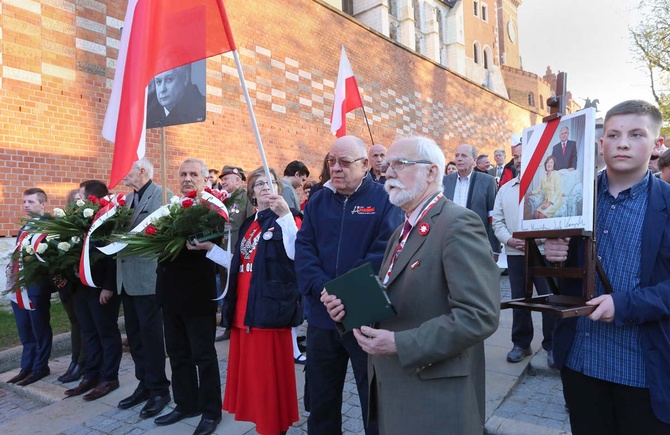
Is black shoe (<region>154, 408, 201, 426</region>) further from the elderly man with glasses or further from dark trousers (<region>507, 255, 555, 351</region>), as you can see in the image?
dark trousers (<region>507, 255, 555, 351</region>)

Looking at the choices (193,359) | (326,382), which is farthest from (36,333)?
(326,382)

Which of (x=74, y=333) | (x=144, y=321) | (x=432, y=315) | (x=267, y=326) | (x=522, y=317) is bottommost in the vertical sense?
(x=74, y=333)

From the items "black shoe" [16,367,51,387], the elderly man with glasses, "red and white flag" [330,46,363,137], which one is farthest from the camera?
"red and white flag" [330,46,363,137]

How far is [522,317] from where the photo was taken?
454cm

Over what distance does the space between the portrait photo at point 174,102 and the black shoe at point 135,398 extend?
2.57 m

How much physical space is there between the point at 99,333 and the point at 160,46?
3.01 m

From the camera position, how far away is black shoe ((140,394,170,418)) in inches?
161

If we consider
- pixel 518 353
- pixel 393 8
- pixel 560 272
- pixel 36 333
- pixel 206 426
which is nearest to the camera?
pixel 560 272

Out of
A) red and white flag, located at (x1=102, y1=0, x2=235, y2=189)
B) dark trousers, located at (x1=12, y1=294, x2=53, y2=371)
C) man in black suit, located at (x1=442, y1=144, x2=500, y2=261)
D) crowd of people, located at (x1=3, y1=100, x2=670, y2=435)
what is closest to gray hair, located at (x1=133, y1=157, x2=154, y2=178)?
crowd of people, located at (x1=3, y1=100, x2=670, y2=435)

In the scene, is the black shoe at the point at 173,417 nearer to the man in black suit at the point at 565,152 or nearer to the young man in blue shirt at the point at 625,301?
the young man in blue shirt at the point at 625,301

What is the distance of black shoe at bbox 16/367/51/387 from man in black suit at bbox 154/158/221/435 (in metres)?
2.35

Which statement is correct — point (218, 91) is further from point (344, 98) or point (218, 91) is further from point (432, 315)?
point (432, 315)

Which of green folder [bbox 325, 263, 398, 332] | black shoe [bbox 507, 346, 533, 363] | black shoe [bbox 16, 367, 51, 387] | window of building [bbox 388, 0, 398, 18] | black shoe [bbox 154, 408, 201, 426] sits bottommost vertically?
black shoe [bbox 16, 367, 51, 387]

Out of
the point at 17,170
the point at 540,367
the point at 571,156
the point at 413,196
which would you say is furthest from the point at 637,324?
the point at 17,170
